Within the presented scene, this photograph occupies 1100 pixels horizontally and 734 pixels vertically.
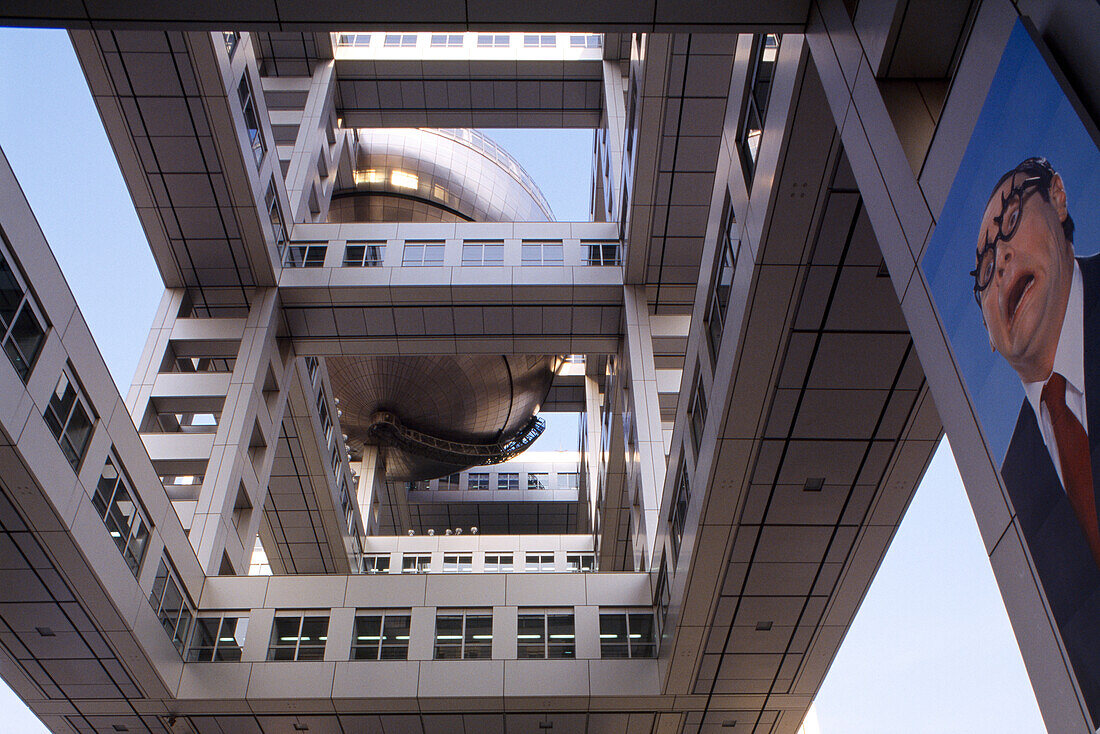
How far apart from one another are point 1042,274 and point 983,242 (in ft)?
2.70

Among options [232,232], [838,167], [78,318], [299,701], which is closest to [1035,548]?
[838,167]

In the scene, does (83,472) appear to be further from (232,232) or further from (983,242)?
(983,242)

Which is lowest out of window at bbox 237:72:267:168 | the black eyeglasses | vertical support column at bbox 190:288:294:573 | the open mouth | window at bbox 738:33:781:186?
the open mouth

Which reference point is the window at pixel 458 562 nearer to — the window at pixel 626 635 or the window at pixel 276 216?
the window at pixel 276 216

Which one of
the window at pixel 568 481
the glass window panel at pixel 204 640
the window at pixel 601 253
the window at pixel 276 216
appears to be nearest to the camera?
the glass window panel at pixel 204 640

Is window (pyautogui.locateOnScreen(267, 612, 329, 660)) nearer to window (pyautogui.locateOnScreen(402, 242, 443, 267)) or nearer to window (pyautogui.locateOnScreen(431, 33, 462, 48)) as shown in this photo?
window (pyautogui.locateOnScreen(402, 242, 443, 267))

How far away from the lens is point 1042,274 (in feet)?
14.2

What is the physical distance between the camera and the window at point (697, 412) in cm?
1504

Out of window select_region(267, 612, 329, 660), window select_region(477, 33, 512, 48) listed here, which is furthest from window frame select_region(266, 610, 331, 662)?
window select_region(477, 33, 512, 48)

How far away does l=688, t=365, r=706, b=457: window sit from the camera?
15.0m

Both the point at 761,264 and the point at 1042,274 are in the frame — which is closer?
the point at 1042,274

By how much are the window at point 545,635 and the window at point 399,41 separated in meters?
27.1

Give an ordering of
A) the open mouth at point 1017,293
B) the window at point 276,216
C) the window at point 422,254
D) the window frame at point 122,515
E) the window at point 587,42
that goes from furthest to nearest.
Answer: the window at point 587,42 < the window at point 422,254 < the window at point 276,216 < the window frame at point 122,515 < the open mouth at point 1017,293

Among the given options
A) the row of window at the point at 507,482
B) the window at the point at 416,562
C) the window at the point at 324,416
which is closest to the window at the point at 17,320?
the window at the point at 324,416
